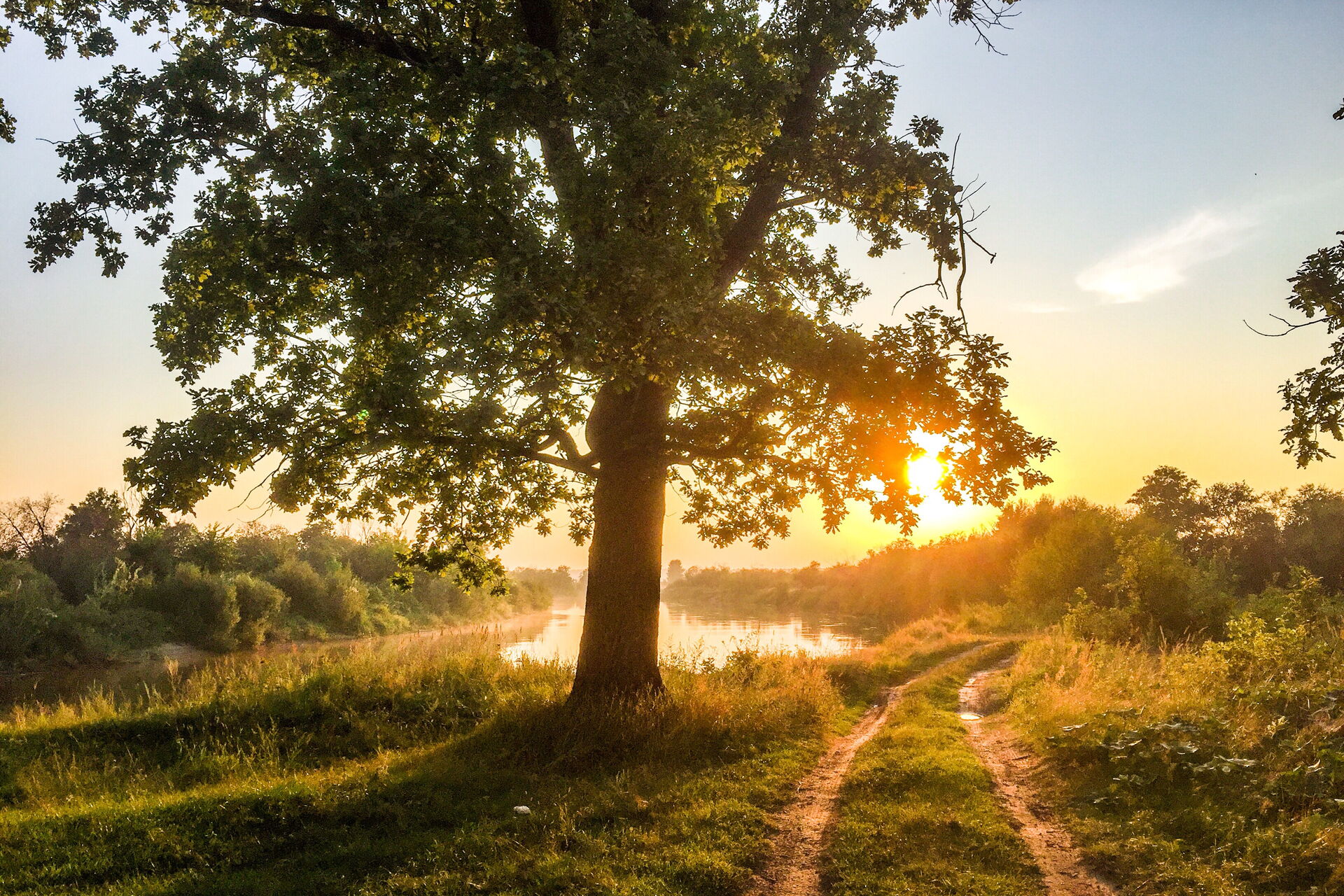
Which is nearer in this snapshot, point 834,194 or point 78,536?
point 834,194

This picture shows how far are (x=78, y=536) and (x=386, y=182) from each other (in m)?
45.4

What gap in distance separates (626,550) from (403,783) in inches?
183

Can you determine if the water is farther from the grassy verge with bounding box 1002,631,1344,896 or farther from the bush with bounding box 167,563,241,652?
the grassy verge with bounding box 1002,631,1344,896

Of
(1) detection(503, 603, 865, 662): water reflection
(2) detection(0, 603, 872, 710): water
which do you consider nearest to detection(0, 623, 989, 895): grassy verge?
(2) detection(0, 603, 872, 710): water

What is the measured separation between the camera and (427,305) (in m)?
9.27

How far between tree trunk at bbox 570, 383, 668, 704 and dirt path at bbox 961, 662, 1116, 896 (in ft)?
A: 16.7

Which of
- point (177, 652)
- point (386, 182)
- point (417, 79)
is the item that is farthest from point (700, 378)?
point (177, 652)

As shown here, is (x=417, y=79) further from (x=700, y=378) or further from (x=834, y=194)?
(x=834, y=194)

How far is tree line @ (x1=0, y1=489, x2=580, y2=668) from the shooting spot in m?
27.9

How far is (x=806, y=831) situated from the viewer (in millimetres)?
7352

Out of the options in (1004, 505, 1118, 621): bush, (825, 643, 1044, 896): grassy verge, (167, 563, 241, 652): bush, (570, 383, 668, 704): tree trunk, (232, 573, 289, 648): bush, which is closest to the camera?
(825, 643, 1044, 896): grassy verge

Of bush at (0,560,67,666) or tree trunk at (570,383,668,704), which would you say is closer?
→ tree trunk at (570,383,668,704)

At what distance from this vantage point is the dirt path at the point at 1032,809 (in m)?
6.14

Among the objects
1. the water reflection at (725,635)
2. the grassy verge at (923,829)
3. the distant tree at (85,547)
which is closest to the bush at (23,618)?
the distant tree at (85,547)
